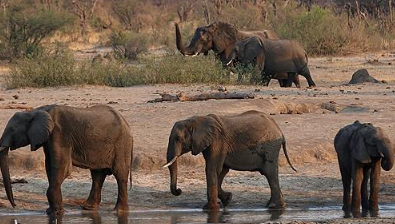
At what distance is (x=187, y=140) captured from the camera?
10758 mm

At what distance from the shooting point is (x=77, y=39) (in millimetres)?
43719

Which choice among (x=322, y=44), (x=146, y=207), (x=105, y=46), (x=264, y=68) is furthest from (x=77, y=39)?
(x=146, y=207)

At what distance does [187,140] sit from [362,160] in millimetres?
1696

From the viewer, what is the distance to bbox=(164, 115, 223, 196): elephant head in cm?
1073

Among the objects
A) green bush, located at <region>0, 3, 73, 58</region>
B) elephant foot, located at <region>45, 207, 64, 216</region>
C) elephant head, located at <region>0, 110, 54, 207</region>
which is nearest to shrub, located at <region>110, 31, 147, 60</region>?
green bush, located at <region>0, 3, 73, 58</region>

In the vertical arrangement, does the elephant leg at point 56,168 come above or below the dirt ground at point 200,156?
above

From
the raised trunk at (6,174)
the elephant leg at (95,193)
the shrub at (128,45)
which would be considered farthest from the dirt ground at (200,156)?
the shrub at (128,45)

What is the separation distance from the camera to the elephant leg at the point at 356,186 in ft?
35.4

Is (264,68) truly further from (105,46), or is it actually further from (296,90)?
(105,46)

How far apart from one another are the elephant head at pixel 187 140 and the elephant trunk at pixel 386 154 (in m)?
1.61

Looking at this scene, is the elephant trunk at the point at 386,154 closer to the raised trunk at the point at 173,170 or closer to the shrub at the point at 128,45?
the raised trunk at the point at 173,170

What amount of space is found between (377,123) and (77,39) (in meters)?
29.7

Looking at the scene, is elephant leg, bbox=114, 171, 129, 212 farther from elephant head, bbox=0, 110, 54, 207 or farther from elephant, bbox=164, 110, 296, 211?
elephant head, bbox=0, 110, 54, 207

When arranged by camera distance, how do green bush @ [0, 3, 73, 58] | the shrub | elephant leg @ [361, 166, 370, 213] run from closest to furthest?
elephant leg @ [361, 166, 370, 213] → green bush @ [0, 3, 73, 58] → the shrub
